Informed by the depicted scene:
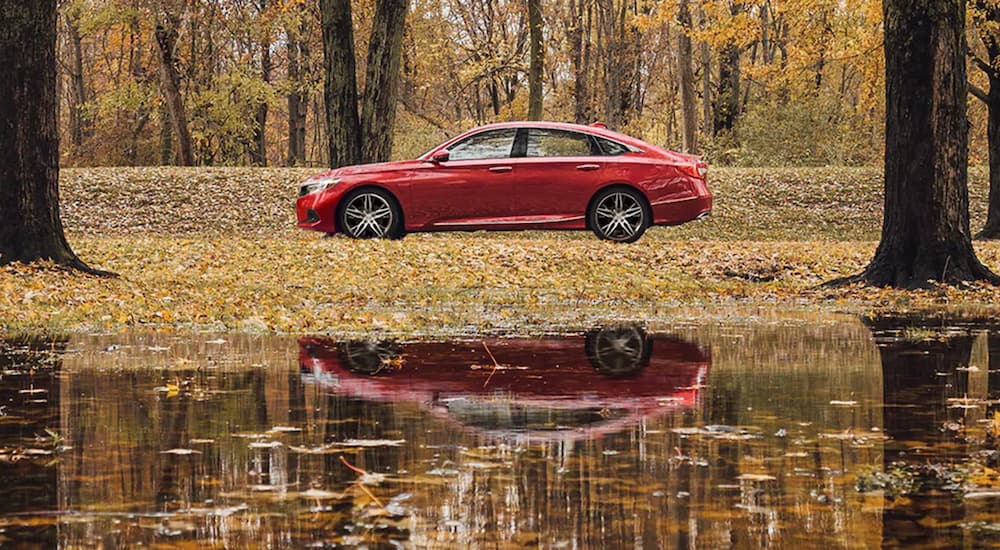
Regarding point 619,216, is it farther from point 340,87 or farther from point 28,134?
point 28,134

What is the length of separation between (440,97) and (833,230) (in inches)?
1532

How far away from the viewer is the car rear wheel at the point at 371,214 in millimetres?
19750

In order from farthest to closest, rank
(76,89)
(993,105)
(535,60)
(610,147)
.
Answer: (76,89) → (535,60) → (993,105) → (610,147)

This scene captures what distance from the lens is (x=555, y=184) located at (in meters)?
19.8

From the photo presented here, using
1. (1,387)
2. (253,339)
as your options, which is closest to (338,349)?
(253,339)

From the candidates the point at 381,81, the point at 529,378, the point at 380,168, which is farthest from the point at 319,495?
the point at 381,81

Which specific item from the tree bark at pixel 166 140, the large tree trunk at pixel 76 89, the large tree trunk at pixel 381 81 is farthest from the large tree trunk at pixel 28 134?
the large tree trunk at pixel 76 89

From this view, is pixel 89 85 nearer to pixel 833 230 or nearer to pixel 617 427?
pixel 833 230

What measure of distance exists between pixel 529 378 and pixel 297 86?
4082 cm

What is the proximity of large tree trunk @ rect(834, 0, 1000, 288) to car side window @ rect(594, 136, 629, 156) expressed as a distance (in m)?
5.58

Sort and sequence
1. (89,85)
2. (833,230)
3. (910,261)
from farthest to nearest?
(89,85) < (833,230) < (910,261)

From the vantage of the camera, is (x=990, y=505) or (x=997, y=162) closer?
(x=990, y=505)

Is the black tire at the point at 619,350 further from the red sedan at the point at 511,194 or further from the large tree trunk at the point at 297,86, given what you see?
the large tree trunk at the point at 297,86

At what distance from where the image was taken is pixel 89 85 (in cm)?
6512
